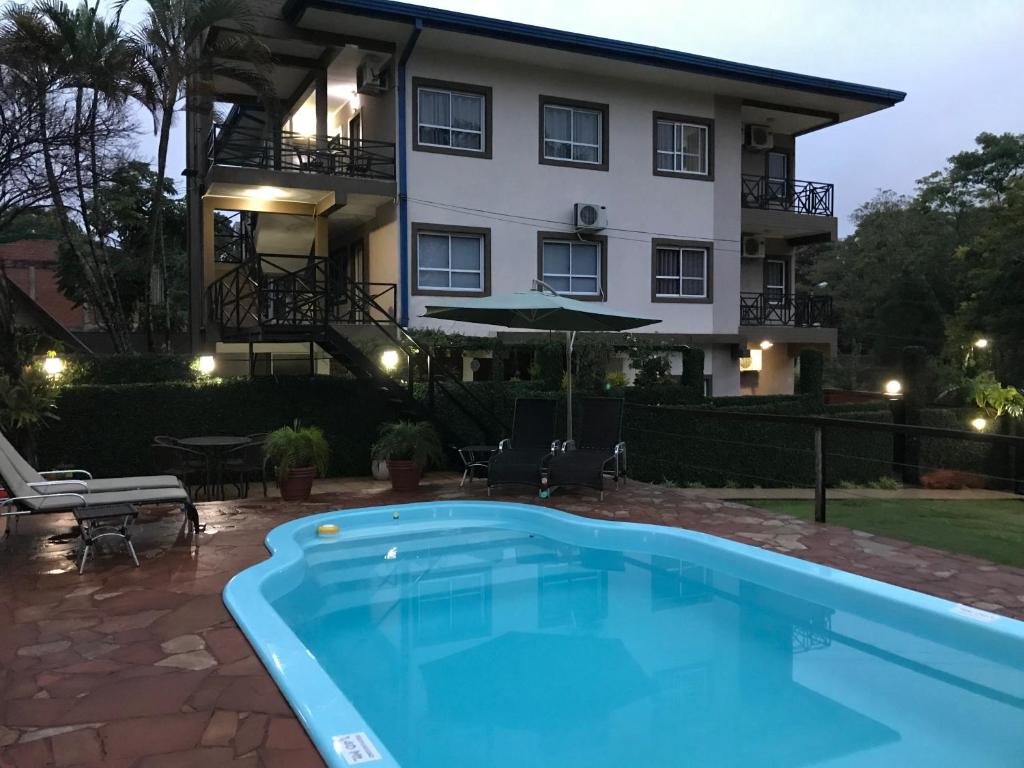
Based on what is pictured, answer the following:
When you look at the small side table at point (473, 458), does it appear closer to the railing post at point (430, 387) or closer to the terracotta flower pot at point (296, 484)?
the railing post at point (430, 387)

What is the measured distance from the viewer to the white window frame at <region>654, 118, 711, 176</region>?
1895cm

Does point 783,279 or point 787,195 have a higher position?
point 787,195

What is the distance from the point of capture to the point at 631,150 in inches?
727

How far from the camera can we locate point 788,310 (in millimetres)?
22375

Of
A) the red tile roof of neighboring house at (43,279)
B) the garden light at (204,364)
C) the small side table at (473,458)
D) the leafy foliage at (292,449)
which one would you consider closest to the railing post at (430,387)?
the small side table at (473,458)

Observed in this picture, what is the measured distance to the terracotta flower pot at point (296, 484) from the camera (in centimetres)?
966

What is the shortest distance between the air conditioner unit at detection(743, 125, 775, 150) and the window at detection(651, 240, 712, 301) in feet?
13.4

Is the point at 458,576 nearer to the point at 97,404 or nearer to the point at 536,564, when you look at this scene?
the point at 536,564

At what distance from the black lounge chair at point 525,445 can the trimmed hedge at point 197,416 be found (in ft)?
9.62

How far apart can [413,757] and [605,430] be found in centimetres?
671

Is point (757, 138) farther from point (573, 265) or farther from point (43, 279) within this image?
point (43, 279)

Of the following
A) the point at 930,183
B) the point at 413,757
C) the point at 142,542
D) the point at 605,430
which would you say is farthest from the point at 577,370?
the point at 930,183

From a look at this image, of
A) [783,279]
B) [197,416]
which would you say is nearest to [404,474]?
[197,416]

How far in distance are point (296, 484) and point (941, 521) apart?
9.19 meters
